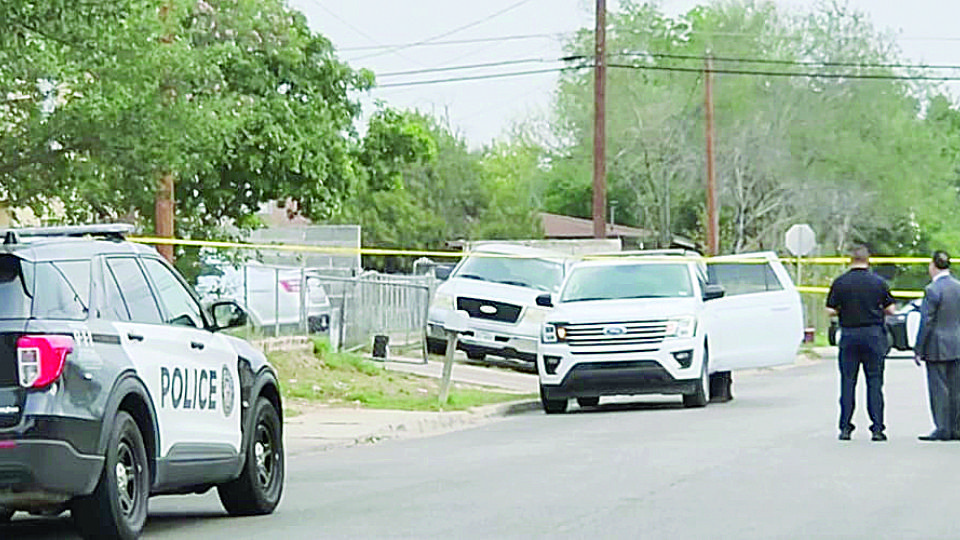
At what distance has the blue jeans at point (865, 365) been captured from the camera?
18.4m

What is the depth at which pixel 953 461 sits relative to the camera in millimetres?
16141

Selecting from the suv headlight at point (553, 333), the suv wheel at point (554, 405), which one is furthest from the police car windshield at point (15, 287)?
the suv wheel at point (554, 405)

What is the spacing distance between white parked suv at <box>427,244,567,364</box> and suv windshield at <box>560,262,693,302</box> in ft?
15.6

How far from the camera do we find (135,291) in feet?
37.3

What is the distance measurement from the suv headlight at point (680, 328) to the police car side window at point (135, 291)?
487 inches

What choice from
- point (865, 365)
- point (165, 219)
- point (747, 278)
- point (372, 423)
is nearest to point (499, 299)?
point (747, 278)

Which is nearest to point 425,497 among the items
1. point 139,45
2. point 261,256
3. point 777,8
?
point 139,45

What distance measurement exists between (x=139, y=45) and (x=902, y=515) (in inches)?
370

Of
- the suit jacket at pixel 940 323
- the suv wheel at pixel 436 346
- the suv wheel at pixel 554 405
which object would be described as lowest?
the suv wheel at pixel 554 405

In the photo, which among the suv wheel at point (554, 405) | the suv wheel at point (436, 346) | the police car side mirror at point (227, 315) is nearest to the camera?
the police car side mirror at point (227, 315)

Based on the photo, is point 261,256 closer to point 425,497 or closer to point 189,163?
point 189,163

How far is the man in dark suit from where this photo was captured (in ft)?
60.1

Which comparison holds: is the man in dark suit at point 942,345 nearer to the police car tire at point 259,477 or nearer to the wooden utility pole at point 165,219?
the police car tire at point 259,477

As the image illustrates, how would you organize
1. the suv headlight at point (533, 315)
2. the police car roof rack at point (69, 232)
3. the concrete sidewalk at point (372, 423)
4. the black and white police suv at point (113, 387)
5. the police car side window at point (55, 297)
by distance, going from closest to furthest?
the black and white police suv at point (113, 387), the police car side window at point (55, 297), the police car roof rack at point (69, 232), the concrete sidewalk at point (372, 423), the suv headlight at point (533, 315)
